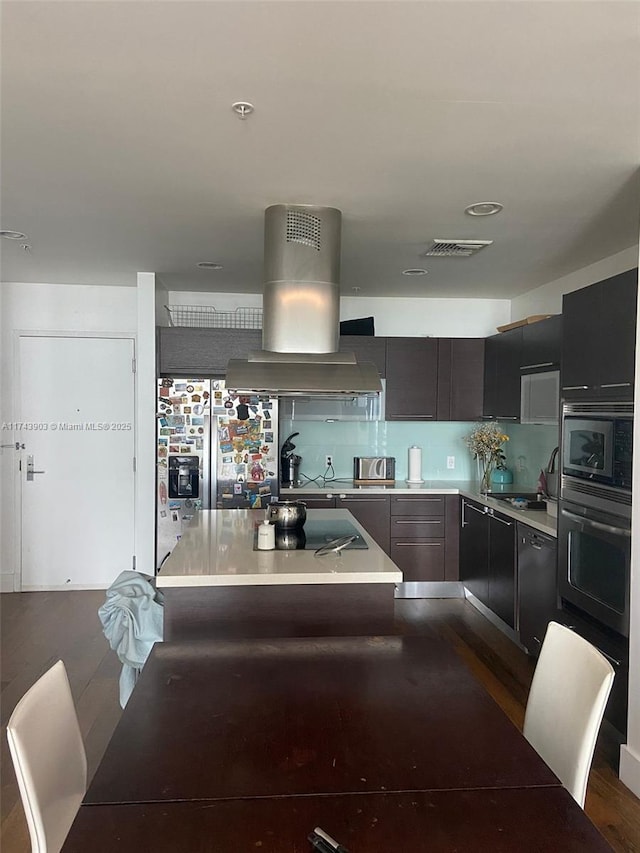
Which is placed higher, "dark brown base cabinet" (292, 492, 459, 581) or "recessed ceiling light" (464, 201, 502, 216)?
"recessed ceiling light" (464, 201, 502, 216)

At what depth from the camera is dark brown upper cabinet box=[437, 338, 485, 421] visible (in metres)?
5.13

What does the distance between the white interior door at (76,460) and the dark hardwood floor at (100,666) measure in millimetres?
288

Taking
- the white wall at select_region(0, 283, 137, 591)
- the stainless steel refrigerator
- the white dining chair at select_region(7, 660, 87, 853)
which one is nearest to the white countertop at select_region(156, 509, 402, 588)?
the white dining chair at select_region(7, 660, 87, 853)

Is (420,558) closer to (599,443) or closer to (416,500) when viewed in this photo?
(416,500)

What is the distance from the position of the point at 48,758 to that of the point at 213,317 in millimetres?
4201

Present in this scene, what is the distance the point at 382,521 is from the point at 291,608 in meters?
2.38

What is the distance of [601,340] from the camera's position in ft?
9.44

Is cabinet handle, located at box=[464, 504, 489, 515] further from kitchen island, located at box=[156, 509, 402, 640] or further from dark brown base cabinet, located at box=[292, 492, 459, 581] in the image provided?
kitchen island, located at box=[156, 509, 402, 640]

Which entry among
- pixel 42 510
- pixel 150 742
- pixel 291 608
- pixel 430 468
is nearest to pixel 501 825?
pixel 150 742

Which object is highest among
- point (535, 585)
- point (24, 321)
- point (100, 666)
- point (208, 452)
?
point (24, 321)

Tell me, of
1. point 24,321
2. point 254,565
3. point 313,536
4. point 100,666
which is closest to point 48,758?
Result: point 254,565

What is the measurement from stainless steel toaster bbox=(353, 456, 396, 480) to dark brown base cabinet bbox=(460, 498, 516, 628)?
2.20 feet

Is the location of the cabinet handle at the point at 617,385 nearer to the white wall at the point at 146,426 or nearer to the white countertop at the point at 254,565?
the white countertop at the point at 254,565

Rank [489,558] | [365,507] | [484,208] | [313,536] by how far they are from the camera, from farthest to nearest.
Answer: [365,507], [489,558], [313,536], [484,208]
